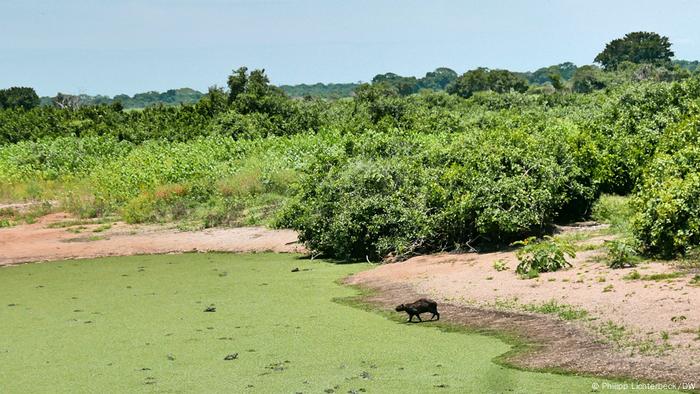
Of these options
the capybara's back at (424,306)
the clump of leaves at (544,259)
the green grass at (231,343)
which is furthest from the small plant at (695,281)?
the capybara's back at (424,306)

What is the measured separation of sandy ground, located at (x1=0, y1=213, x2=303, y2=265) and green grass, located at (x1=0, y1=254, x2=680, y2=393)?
13.2ft

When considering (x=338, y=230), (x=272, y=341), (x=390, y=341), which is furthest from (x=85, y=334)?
(x=338, y=230)

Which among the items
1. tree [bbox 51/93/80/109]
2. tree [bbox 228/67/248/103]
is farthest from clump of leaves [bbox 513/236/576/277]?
tree [bbox 51/93/80/109]

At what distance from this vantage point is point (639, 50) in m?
94.1

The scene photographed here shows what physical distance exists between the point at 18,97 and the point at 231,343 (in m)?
76.5

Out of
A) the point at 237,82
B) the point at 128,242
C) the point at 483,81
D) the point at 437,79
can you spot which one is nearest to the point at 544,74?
the point at 437,79

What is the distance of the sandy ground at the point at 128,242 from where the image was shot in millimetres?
20953

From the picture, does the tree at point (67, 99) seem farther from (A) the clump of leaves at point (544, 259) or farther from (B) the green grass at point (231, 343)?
(A) the clump of leaves at point (544, 259)

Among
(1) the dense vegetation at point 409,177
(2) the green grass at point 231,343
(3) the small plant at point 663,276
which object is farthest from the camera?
(1) the dense vegetation at point 409,177

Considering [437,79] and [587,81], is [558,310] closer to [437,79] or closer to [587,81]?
[587,81]

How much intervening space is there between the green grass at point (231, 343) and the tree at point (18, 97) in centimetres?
6877

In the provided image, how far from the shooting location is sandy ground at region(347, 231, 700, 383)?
353 inches

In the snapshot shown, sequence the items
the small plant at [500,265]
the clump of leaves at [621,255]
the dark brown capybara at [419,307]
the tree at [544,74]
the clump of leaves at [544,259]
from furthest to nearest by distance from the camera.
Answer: the tree at [544,74], the small plant at [500,265], the clump of leaves at [544,259], the clump of leaves at [621,255], the dark brown capybara at [419,307]

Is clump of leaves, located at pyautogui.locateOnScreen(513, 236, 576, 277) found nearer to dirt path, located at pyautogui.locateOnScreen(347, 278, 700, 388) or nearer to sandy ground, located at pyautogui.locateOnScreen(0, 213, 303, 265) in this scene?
dirt path, located at pyautogui.locateOnScreen(347, 278, 700, 388)
